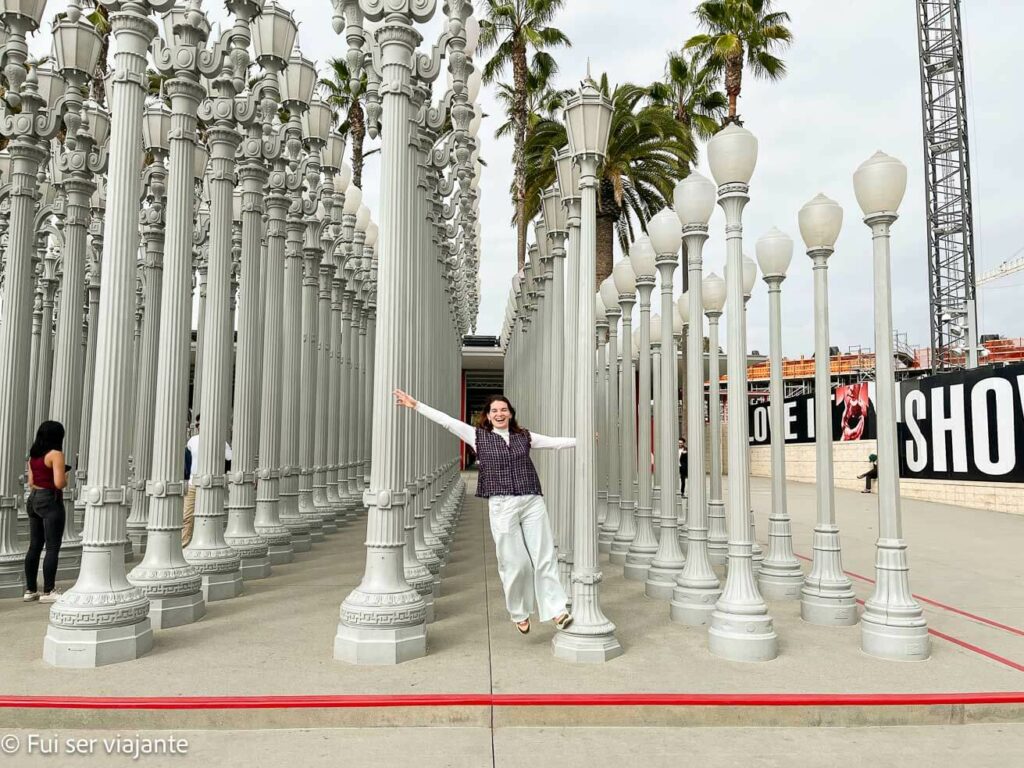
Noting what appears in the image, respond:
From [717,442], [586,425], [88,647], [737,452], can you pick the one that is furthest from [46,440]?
[717,442]

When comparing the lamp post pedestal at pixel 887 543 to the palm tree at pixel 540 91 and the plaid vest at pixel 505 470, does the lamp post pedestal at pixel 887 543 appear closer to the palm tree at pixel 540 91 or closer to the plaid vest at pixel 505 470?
the plaid vest at pixel 505 470

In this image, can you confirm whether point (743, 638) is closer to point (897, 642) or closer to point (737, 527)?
point (737, 527)

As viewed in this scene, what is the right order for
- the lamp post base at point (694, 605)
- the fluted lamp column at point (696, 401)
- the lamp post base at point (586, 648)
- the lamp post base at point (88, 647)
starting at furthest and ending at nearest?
the fluted lamp column at point (696, 401) < the lamp post base at point (694, 605) < the lamp post base at point (586, 648) < the lamp post base at point (88, 647)

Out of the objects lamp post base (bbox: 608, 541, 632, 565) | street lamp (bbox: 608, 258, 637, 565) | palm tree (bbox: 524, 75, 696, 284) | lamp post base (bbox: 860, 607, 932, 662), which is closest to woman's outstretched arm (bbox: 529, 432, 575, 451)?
lamp post base (bbox: 860, 607, 932, 662)

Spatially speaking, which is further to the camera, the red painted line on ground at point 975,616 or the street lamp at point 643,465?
the street lamp at point 643,465

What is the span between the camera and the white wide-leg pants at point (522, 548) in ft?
20.2

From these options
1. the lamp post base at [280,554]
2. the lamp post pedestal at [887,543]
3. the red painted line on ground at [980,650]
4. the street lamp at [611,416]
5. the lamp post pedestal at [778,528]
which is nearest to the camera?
the red painted line on ground at [980,650]

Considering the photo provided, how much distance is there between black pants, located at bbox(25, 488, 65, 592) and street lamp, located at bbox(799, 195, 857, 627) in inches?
301

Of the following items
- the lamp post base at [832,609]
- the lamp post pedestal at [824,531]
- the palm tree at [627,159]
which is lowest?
the lamp post base at [832,609]

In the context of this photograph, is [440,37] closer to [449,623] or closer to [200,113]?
[200,113]

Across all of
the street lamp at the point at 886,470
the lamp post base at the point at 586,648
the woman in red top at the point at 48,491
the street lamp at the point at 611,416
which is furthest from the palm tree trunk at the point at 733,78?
the woman in red top at the point at 48,491

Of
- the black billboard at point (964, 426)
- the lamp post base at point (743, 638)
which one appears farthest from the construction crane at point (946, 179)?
the lamp post base at point (743, 638)

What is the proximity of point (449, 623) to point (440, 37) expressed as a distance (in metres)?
5.92

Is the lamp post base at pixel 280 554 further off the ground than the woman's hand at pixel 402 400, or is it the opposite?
the woman's hand at pixel 402 400
